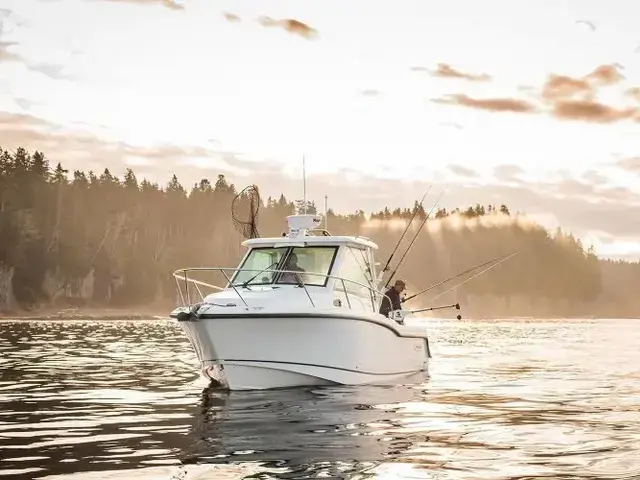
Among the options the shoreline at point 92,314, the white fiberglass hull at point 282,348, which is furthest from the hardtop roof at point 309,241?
the shoreline at point 92,314

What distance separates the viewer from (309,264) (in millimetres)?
22859

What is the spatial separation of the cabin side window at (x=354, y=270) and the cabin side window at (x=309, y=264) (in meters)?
0.34

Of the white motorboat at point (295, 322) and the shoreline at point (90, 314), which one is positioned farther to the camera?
the shoreline at point (90, 314)

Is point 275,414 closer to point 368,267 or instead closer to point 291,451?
point 291,451

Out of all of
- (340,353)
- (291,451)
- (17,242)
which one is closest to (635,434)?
(291,451)

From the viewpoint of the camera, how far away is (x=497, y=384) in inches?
993

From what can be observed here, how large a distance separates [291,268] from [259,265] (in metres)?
1.01

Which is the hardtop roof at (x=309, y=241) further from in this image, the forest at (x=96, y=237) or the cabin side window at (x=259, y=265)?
the forest at (x=96, y=237)

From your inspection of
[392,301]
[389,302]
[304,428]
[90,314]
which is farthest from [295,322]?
[90,314]

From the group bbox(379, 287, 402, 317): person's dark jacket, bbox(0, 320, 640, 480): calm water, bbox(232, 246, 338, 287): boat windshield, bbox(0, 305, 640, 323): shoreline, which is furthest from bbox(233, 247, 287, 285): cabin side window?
bbox(0, 305, 640, 323): shoreline

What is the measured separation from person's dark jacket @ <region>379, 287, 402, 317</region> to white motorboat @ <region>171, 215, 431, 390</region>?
→ 3.76 ft

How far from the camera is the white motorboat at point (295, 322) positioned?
20031mm

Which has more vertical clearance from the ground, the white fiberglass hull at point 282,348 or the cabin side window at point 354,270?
the cabin side window at point 354,270

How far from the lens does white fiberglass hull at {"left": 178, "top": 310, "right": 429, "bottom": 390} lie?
1997 cm
